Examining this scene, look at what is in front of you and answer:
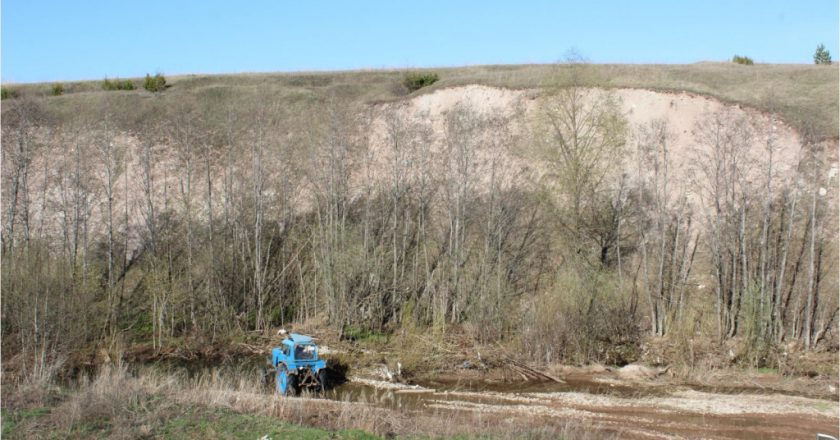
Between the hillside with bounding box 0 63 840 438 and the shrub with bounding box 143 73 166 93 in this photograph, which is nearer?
the hillside with bounding box 0 63 840 438

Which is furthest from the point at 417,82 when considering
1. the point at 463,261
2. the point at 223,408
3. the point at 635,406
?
the point at 223,408

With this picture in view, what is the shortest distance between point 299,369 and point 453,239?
1199 centimetres

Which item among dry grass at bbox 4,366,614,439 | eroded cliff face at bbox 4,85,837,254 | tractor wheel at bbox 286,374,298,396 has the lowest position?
tractor wheel at bbox 286,374,298,396

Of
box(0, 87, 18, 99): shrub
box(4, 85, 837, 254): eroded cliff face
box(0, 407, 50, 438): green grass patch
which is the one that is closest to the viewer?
box(0, 407, 50, 438): green grass patch

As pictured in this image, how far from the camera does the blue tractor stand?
2139cm

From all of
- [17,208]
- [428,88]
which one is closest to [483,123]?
[428,88]

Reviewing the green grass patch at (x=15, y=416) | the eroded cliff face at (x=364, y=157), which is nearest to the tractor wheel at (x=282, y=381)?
the green grass patch at (x=15, y=416)

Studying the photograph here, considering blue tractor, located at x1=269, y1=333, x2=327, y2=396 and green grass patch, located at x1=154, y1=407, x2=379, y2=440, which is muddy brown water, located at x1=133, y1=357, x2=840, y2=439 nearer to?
blue tractor, located at x1=269, y1=333, x2=327, y2=396

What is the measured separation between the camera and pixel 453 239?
31.7 metres

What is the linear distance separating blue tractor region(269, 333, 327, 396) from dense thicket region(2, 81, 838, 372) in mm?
6636

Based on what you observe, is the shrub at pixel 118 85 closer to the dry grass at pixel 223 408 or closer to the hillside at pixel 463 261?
the hillside at pixel 463 261

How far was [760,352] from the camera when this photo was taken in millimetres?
24141

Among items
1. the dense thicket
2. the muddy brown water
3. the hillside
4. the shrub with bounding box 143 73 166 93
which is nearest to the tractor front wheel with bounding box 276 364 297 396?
the muddy brown water

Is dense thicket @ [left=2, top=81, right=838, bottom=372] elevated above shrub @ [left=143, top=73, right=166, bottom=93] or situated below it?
below
